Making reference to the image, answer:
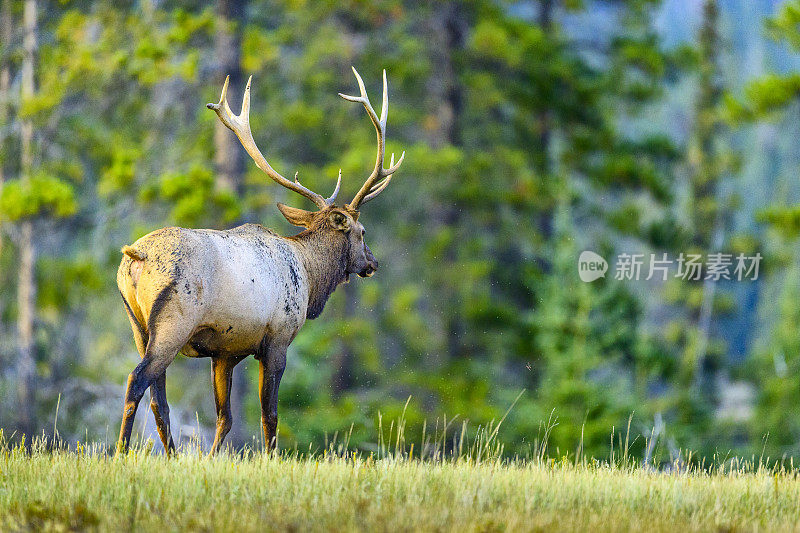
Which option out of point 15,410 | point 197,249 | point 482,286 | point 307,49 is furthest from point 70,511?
point 307,49

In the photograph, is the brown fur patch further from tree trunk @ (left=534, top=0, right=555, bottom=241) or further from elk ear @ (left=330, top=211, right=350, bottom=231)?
tree trunk @ (left=534, top=0, right=555, bottom=241)

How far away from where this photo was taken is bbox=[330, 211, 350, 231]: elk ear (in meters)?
8.43

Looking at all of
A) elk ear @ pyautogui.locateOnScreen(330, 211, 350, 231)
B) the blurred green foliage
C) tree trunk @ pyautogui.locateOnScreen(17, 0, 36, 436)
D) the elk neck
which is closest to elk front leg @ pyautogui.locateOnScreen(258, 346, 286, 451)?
the elk neck

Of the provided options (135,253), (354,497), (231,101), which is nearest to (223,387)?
(135,253)

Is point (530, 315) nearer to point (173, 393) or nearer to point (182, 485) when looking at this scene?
point (173, 393)

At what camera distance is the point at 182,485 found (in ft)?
18.7

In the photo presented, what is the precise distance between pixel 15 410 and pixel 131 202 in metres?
3.75

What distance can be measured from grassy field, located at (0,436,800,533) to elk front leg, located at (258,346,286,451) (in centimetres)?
58

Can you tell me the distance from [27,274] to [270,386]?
10.4 meters

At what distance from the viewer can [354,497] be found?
18.7ft

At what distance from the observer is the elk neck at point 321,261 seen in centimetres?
820
